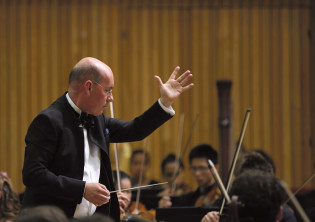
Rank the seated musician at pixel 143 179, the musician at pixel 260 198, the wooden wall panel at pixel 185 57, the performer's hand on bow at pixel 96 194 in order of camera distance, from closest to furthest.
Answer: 1. the musician at pixel 260 198
2. the performer's hand on bow at pixel 96 194
3. the seated musician at pixel 143 179
4. the wooden wall panel at pixel 185 57

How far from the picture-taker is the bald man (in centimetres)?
258

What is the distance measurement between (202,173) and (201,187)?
12cm

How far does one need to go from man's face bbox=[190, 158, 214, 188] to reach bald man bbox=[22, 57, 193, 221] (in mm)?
1953

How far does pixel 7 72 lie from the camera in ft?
24.8

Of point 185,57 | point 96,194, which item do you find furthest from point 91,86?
point 185,57

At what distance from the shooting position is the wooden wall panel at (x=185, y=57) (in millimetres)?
7598

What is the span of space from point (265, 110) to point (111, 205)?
17.0ft

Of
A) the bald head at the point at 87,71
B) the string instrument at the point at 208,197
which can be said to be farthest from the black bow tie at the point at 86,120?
the string instrument at the point at 208,197

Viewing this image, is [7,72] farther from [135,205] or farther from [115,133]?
[115,133]

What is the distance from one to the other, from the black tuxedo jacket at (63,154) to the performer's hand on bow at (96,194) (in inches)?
1.1

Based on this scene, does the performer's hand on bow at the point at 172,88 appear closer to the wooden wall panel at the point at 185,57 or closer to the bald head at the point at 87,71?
the bald head at the point at 87,71

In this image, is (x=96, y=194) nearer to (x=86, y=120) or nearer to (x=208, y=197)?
(x=86, y=120)

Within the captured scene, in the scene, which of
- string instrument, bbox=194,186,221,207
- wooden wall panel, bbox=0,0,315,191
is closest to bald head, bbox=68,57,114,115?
string instrument, bbox=194,186,221,207

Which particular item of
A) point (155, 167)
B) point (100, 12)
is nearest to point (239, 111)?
point (155, 167)
